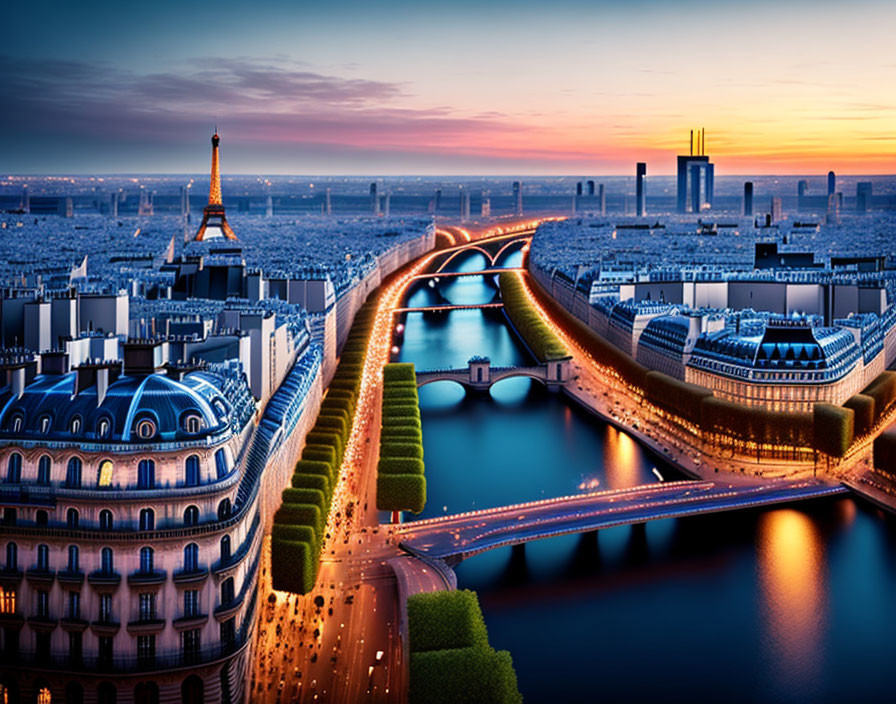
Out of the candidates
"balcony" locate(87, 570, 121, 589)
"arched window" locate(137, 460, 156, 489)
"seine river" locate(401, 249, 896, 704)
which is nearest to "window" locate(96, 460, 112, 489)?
"arched window" locate(137, 460, 156, 489)

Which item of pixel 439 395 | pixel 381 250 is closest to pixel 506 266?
pixel 381 250

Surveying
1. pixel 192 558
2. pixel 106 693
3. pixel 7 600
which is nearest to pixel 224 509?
pixel 192 558

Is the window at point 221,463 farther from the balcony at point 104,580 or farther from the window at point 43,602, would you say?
the window at point 43,602

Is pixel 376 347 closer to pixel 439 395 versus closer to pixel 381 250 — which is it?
pixel 439 395

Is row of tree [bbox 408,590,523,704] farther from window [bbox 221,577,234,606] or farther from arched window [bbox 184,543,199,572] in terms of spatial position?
arched window [bbox 184,543,199,572]

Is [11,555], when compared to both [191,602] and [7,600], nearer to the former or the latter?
[7,600]
